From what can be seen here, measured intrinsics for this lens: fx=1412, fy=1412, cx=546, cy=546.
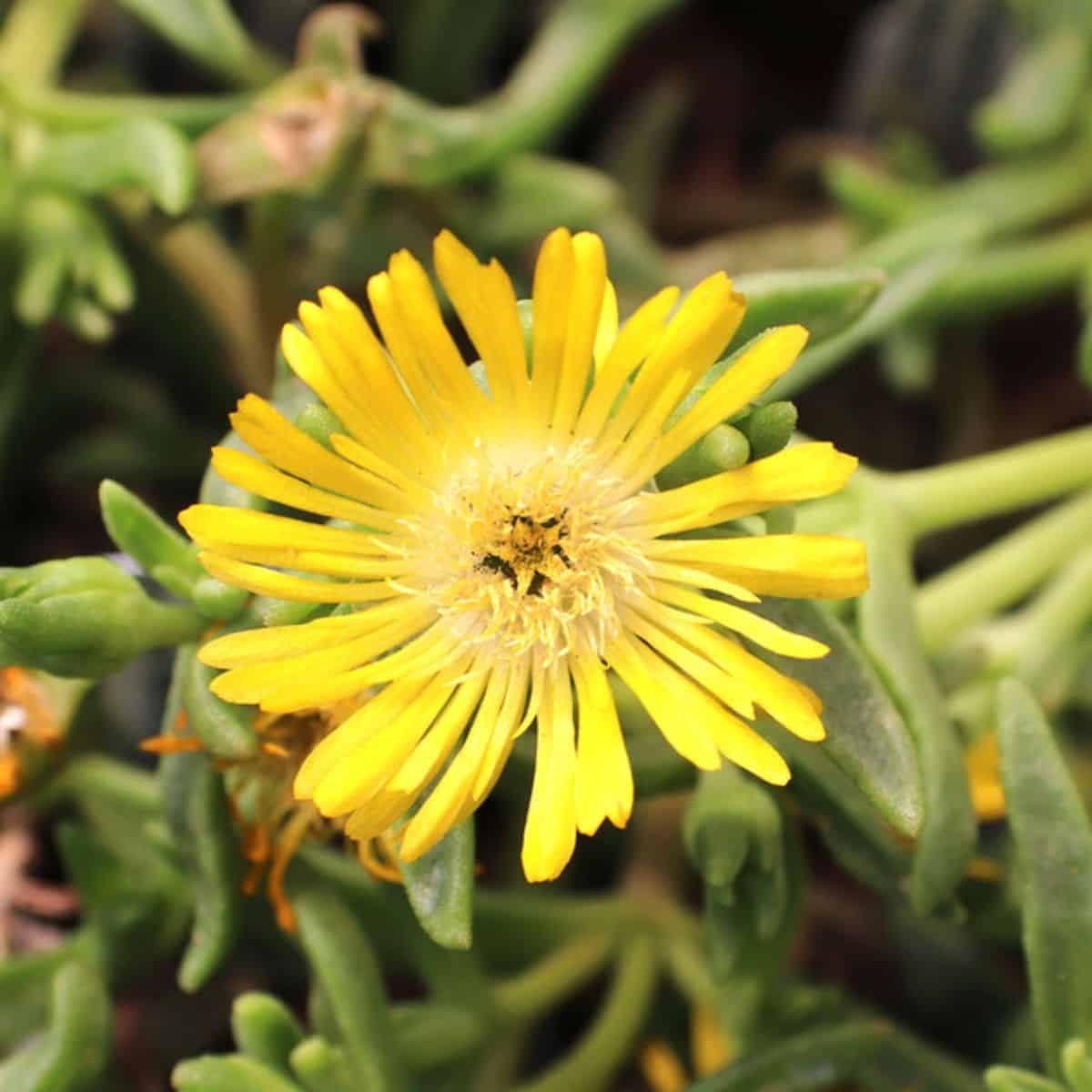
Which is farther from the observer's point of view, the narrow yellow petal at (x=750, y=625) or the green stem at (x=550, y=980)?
the green stem at (x=550, y=980)

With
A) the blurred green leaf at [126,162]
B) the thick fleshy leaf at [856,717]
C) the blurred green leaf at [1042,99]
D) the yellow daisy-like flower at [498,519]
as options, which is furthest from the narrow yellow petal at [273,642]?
the blurred green leaf at [1042,99]

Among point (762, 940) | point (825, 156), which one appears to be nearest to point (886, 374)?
point (825, 156)

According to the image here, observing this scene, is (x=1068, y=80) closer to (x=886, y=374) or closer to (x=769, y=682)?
(x=886, y=374)

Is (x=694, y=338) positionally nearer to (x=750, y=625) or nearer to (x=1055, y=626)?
(x=750, y=625)

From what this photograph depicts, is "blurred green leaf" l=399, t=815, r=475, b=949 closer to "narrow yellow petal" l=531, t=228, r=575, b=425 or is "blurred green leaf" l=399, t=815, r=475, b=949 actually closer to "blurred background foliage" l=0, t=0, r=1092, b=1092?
"blurred background foliage" l=0, t=0, r=1092, b=1092

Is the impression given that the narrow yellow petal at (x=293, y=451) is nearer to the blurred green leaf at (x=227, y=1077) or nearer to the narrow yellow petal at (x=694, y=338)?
the narrow yellow petal at (x=694, y=338)

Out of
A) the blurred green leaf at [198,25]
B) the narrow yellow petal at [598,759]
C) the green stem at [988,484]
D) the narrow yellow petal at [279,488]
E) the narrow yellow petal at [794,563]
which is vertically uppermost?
the blurred green leaf at [198,25]
